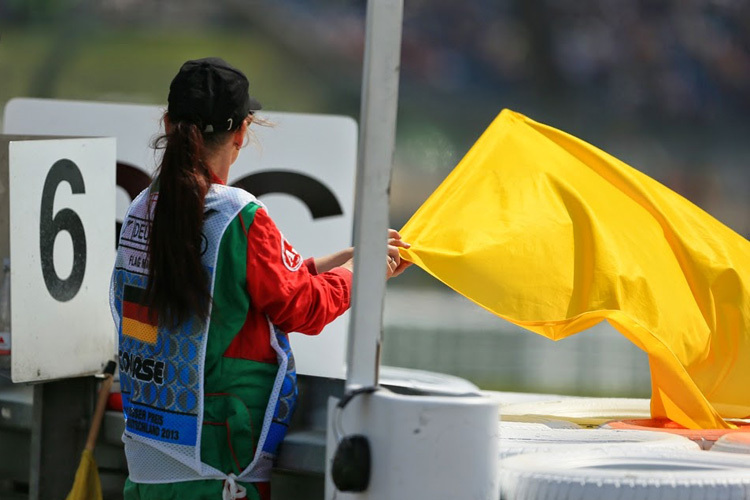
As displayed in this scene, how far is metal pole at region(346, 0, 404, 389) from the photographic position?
2143 millimetres

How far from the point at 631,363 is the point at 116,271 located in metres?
8.50

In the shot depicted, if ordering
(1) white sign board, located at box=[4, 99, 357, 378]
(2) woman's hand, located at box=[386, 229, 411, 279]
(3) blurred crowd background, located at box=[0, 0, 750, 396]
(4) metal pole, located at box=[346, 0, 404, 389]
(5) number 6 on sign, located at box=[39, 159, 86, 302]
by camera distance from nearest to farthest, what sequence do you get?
(4) metal pole, located at box=[346, 0, 404, 389]
(2) woman's hand, located at box=[386, 229, 411, 279]
(5) number 6 on sign, located at box=[39, 159, 86, 302]
(1) white sign board, located at box=[4, 99, 357, 378]
(3) blurred crowd background, located at box=[0, 0, 750, 396]

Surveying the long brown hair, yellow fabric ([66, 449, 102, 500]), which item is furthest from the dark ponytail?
yellow fabric ([66, 449, 102, 500])

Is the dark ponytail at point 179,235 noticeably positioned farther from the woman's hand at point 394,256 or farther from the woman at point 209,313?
the woman's hand at point 394,256

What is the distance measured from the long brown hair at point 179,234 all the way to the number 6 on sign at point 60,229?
118cm

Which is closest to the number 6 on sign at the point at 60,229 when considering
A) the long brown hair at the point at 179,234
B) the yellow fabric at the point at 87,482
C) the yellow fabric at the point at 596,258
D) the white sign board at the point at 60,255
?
the white sign board at the point at 60,255

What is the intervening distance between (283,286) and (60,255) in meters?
1.41

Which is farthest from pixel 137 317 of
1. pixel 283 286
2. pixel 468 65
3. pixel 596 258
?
pixel 468 65

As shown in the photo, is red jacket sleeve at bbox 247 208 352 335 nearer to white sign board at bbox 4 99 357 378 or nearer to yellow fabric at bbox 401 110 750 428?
yellow fabric at bbox 401 110 750 428

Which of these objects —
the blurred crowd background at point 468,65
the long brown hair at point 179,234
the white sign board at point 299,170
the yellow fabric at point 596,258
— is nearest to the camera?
the long brown hair at point 179,234

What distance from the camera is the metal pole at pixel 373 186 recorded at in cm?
214

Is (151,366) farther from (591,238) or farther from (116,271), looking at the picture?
(591,238)

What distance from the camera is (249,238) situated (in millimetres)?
2365

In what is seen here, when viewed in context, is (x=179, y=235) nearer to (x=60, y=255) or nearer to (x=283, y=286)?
(x=283, y=286)
